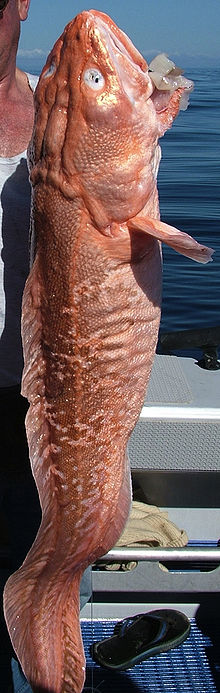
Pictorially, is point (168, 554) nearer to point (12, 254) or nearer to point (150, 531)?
point (150, 531)

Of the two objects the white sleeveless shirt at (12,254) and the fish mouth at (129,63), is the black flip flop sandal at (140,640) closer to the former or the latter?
the white sleeveless shirt at (12,254)

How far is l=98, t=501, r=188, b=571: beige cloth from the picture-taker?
3.93 m

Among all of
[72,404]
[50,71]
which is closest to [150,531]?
[72,404]

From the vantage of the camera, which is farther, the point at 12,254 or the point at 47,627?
the point at 12,254

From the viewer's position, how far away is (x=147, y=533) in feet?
13.1

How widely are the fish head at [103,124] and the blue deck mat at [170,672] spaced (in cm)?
239

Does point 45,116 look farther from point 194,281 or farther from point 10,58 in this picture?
point 194,281

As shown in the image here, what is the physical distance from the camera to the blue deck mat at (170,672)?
362cm

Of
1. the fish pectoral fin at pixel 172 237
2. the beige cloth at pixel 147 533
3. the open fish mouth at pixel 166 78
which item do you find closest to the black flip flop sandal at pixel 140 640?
the beige cloth at pixel 147 533

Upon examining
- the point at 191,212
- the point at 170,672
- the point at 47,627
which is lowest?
the point at 191,212

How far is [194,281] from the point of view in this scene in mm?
10938

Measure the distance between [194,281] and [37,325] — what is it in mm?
8935

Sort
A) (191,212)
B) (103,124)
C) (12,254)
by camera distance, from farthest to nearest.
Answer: (191,212) → (12,254) → (103,124)

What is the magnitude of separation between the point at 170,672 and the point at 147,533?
2.12ft
